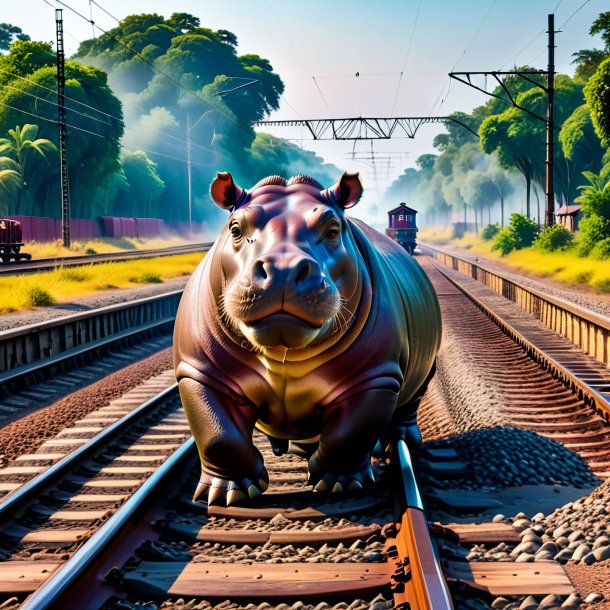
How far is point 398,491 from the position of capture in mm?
4875

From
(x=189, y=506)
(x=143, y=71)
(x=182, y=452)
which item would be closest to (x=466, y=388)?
(x=182, y=452)

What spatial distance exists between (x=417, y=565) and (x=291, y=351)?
4.38ft

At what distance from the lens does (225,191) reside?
16.4 feet

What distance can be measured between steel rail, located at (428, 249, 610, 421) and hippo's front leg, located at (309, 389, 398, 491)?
3.46m

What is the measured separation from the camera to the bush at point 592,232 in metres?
27.0

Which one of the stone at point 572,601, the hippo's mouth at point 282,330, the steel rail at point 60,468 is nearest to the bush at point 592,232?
the steel rail at point 60,468

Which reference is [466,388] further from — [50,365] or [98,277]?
[98,277]

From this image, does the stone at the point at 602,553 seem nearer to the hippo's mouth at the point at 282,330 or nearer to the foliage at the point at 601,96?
the hippo's mouth at the point at 282,330

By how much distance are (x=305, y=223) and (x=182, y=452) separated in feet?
6.88

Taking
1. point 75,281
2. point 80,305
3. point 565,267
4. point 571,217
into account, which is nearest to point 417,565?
point 80,305

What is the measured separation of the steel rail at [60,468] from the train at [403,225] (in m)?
39.0

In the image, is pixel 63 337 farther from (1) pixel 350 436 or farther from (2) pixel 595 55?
(2) pixel 595 55

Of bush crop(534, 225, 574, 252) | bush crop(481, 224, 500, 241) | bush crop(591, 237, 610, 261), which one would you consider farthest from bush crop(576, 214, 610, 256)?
bush crop(481, 224, 500, 241)

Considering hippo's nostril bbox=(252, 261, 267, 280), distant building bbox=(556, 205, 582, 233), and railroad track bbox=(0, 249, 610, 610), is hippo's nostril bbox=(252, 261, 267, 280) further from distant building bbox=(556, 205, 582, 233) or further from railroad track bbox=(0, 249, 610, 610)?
distant building bbox=(556, 205, 582, 233)
